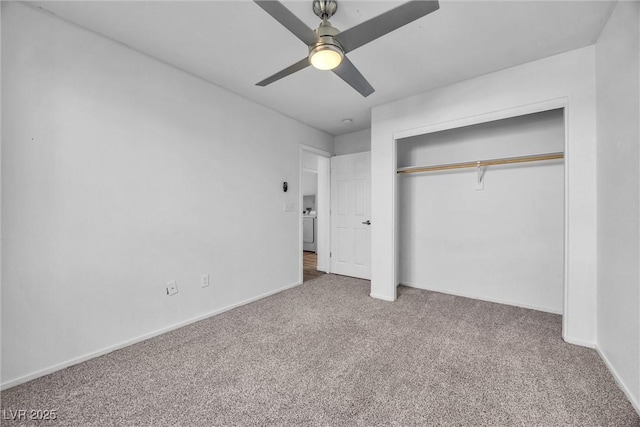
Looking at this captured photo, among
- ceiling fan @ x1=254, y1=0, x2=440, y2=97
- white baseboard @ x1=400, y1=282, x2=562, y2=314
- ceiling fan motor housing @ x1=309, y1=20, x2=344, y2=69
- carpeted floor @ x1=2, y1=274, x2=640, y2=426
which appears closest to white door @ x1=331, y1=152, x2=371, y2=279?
white baseboard @ x1=400, y1=282, x2=562, y2=314

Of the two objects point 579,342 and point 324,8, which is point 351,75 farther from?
point 579,342

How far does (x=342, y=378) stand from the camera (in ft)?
5.48


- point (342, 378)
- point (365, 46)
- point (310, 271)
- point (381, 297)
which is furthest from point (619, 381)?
point (310, 271)

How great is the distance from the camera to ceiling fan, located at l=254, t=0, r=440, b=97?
48.5 inches

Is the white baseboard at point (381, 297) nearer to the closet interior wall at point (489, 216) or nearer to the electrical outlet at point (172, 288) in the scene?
the closet interior wall at point (489, 216)

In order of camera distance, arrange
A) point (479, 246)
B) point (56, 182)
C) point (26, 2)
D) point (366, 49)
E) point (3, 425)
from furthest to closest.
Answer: point (479, 246)
point (366, 49)
point (56, 182)
point (26, 2)
point (3, 425)

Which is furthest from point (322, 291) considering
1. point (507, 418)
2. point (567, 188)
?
point (567, 188)

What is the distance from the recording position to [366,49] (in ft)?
6.91

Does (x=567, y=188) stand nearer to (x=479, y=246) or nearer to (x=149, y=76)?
(x=479, y=246)

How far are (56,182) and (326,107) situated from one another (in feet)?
8.67

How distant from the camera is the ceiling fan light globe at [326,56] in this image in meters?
1.48

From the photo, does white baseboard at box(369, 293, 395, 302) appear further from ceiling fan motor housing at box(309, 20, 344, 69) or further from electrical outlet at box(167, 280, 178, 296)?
ceiling fan motor housing at box(309, 20, 344, 69)

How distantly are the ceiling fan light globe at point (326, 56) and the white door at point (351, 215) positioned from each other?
246cm

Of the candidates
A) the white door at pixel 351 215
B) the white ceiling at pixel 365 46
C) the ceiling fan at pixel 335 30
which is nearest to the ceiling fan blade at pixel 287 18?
the ceiling fan at pixel 335 30
